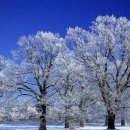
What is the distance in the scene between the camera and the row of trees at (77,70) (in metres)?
30.6

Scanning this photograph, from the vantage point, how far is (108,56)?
106 feet

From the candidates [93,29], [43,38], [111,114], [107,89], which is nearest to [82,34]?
[93,29]

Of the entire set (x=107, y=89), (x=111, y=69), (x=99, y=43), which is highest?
(x=99, y=43)

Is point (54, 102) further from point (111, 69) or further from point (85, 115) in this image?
point (111, 69)

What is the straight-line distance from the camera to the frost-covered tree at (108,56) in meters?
30.3

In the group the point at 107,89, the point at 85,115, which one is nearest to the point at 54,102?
the point at 85,115

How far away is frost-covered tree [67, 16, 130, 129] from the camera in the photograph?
99.5ft

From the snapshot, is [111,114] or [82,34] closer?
[111,114]

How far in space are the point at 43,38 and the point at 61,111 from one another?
861cm

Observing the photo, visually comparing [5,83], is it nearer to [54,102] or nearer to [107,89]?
[54,102]

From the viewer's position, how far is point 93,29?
111ft

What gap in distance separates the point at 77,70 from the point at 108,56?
3644 mm

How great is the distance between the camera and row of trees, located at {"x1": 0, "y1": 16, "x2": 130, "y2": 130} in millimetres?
30641

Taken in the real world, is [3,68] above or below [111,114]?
above
